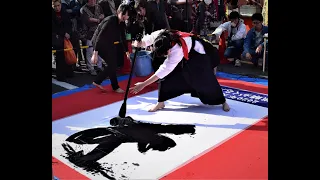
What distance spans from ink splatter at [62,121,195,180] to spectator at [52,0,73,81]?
2.37 metres

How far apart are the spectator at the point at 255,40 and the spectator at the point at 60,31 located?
3024mm

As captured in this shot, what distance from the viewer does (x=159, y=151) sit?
3.10 metres

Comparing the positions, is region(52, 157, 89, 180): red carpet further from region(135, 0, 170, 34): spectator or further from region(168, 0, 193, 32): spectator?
region(168, 0, 193, 32): spectator

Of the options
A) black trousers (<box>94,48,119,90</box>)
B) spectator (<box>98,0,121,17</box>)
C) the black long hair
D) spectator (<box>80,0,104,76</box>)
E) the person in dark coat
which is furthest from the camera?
spectator (<box>98,0,121,17</box>)

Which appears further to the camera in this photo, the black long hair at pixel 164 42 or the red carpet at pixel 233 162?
the black long hair at pixel 164 42

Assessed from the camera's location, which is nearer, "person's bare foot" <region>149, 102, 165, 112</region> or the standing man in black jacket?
"person's bare foot" <region>149, 102, 165, 112</region>

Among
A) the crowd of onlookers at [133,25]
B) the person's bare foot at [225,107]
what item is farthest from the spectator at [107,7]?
the person's bare foot at [225,107]

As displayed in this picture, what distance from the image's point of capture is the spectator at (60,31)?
540 cm

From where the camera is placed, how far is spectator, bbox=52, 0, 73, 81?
5.40 metres

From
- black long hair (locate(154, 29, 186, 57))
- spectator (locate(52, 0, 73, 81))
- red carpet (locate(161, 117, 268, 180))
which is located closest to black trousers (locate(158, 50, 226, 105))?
black long hair (locate(154, 29, 186, 57))

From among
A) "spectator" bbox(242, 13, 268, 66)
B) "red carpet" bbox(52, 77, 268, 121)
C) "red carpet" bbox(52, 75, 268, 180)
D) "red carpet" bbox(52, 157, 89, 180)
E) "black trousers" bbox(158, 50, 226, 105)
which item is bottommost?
"red carpet" bbox(52, 157, 89, 180)

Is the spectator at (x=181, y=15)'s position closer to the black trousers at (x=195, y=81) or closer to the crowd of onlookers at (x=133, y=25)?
the crowd of onlookers at (x=133, y=25)

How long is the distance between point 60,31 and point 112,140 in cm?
278

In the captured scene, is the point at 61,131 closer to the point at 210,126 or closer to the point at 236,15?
the point at 210,126
